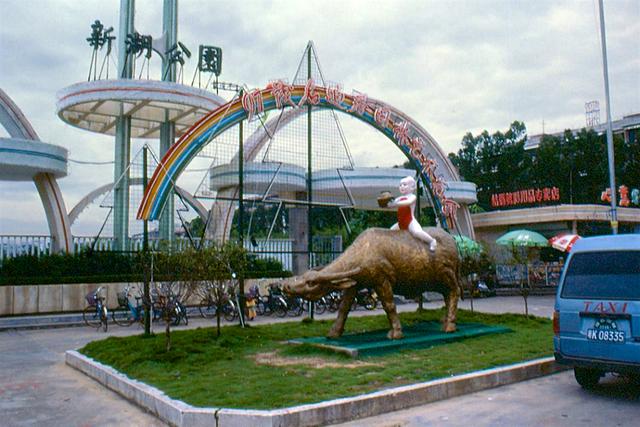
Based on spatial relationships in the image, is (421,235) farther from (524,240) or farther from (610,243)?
(524,240)

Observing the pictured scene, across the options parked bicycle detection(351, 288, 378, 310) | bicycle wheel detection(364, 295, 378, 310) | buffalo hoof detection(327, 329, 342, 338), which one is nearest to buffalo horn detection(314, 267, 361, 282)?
buffalo hoof detection(327, 329, 342, 338)

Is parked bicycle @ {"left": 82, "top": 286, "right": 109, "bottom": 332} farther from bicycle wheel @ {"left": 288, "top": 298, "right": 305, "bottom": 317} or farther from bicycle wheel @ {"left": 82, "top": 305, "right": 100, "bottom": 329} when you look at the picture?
bicycle wheel @ {"left": 288, "top": 298, "right": 305, "bottom": 317}

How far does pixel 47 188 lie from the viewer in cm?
2184

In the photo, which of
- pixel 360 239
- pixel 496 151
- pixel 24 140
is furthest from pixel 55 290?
pixel 496 151

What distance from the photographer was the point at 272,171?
65.8 feet

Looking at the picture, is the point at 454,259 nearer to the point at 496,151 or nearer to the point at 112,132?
the point at 112,132

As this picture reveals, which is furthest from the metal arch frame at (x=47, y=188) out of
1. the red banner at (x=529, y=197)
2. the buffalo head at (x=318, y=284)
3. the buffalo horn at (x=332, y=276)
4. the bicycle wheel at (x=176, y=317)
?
the red banner at (x=529, y=197)

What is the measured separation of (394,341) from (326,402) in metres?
3.53

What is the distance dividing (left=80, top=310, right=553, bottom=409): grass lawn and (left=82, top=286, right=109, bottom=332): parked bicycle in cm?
413

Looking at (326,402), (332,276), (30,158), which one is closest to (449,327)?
(332,276)

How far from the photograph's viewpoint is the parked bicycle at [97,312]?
48.5 feet

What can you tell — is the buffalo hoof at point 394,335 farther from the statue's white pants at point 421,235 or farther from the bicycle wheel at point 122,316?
the bicycle wheel at point 122,316

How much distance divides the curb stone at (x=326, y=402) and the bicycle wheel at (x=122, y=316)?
23.5 ft

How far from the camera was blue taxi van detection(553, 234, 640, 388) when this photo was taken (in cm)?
665
